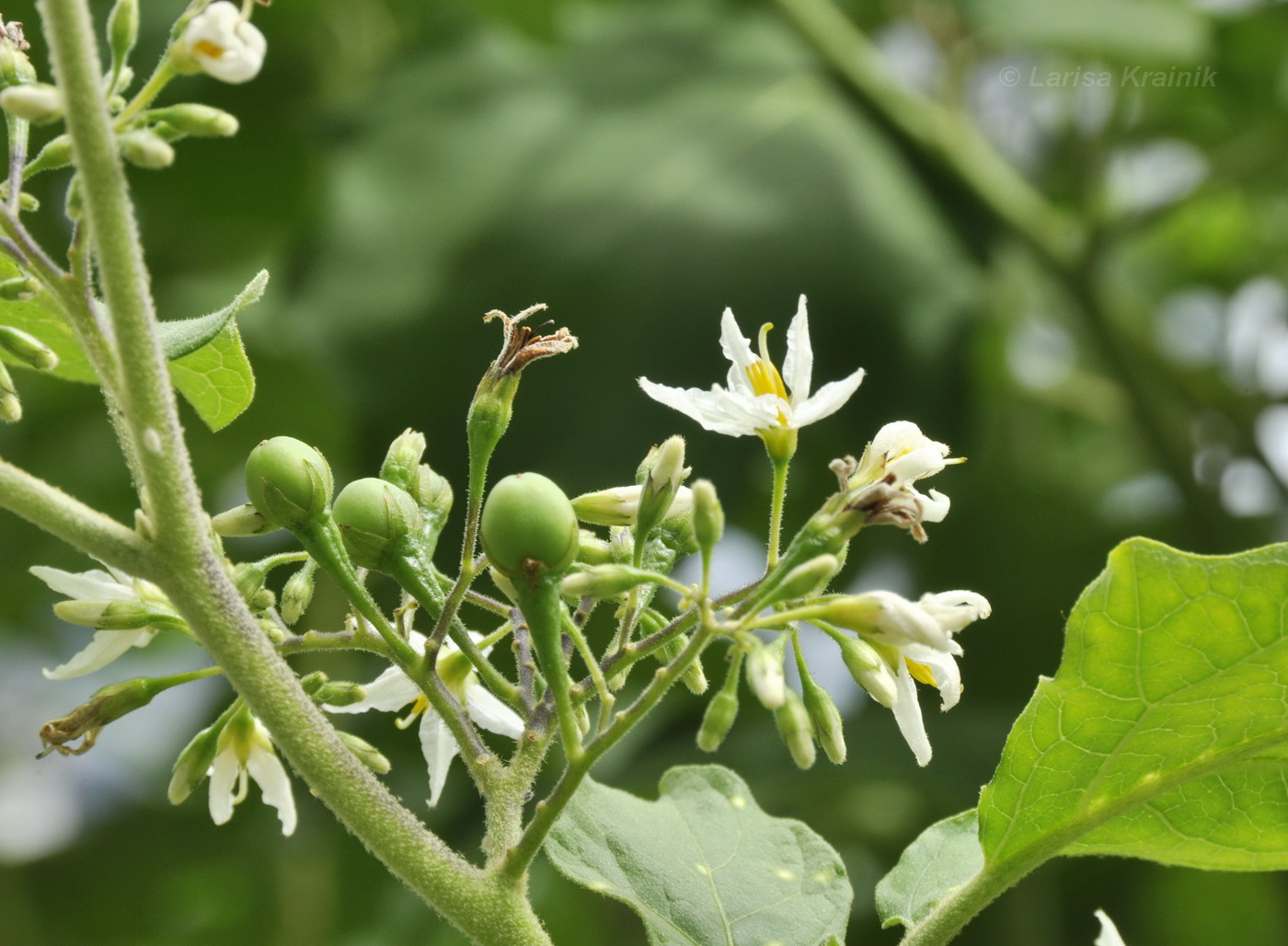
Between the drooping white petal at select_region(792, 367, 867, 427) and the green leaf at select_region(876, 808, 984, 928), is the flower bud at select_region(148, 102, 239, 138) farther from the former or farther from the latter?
the green leaf at select_region(876, 808, 984, 928)

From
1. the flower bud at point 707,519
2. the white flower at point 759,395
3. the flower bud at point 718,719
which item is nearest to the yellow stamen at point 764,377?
the white flower at point 759,395

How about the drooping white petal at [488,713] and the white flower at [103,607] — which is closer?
the white flower at [103,607]

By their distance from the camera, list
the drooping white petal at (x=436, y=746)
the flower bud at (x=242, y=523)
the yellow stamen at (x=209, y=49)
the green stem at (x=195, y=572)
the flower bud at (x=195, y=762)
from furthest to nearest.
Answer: the drooping white petal at (x=436, y=746)
the flower bud at (x=195, y=762)
the flower bud at (x=242, y=523)
the yellow stamen at (x=209, y=49)
the green stem at (x=195, y=572)

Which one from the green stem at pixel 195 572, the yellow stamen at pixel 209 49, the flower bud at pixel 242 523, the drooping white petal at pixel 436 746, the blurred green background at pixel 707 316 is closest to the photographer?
the green stem at pixel 195 572

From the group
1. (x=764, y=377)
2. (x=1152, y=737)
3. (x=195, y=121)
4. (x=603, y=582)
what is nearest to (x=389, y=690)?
(x=603, y=582)

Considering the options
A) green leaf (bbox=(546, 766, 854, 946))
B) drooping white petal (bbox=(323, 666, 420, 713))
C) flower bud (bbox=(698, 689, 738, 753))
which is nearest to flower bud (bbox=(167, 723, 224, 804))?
drooping white petal (bbox=(323, 666, 420, 713))

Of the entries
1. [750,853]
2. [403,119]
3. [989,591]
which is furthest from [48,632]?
[750,853]

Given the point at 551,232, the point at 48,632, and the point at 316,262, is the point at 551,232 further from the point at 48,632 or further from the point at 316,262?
the point at 48,632

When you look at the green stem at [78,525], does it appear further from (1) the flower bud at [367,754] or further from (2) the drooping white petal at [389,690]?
(2) the drooping white petal at [389,690]
